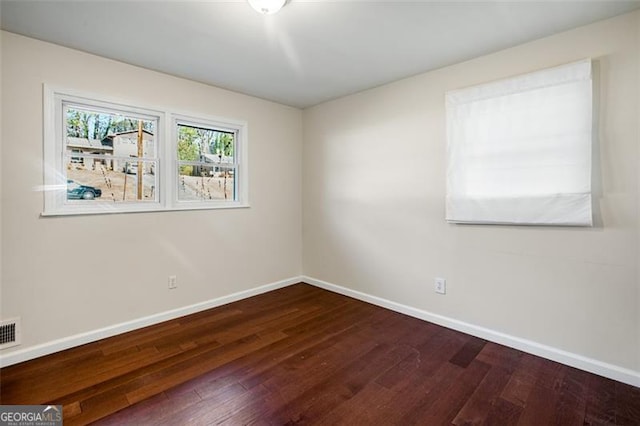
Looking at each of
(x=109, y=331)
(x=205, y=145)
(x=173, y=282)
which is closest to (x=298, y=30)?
(x=205, y=145)

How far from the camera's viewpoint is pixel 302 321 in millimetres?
2965

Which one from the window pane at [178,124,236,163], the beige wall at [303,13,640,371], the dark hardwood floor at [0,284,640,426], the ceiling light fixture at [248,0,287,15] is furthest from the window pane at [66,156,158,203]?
the beige wall at [303,13,640,371]

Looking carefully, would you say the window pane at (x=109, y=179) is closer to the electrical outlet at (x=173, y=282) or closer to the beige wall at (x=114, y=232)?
the beige wall at (x=114, y=232)

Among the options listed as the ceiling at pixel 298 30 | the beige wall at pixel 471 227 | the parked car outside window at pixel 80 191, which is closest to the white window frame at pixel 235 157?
the ceiling at pixel 298 30

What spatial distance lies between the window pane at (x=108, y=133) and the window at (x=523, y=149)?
111 inches

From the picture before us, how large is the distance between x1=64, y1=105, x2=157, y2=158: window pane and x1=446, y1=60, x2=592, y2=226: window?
281cm

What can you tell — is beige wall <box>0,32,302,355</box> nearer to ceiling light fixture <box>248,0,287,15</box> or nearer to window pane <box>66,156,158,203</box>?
window pane <box>66,156,158,203</box>

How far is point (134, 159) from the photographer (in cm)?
282

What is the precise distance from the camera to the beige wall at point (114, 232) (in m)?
2.21

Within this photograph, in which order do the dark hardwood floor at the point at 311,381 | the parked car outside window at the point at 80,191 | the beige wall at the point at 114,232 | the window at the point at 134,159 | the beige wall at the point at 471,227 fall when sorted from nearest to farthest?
the dark hardwood floor at the point at 311,381 < the beige wall at the point at 471,227 < the beige wall at the point at 114,232 < the window at the point at 134,159 < the parked car outside window at the point at 80,191

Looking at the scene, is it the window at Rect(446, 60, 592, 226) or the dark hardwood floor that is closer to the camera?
the dark hardwood floor

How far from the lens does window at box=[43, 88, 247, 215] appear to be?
2.41 m

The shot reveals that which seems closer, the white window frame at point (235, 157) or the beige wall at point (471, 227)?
the beige wall at point (471, 227)

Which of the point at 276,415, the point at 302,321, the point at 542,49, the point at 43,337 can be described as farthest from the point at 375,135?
the point at 43,337
